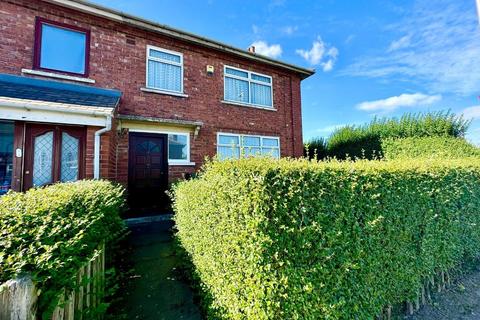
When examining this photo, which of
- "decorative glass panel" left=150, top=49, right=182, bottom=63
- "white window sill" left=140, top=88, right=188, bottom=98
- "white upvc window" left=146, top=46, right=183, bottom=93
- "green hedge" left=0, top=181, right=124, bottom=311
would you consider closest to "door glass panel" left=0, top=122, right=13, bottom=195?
"white window sill" left=140, top=88, right=188, bottom=98

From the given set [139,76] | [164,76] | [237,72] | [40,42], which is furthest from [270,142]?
[40,42]

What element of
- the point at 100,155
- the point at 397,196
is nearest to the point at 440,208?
the point at 397,196

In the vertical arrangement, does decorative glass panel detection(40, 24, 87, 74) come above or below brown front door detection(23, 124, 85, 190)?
above

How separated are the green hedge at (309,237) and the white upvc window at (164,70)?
6.34 m

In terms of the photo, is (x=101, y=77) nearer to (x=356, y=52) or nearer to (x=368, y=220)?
(x=368, y=220)

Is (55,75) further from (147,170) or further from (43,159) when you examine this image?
(147,170)

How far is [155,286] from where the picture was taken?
138 inches

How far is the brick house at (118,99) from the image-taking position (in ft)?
18.5

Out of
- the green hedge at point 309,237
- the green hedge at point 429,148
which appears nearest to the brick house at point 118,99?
the green hedge at point 309,237

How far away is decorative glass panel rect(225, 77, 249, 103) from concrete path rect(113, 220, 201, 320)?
22.1 feet

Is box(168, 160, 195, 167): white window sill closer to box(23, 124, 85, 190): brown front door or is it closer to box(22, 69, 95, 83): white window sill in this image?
box(23, 124, 85, 190): brown front door

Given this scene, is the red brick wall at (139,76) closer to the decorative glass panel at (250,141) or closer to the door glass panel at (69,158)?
the decorative glass panel at (250,141)

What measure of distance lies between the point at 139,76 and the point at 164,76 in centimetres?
89

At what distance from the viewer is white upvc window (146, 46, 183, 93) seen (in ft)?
27.0
